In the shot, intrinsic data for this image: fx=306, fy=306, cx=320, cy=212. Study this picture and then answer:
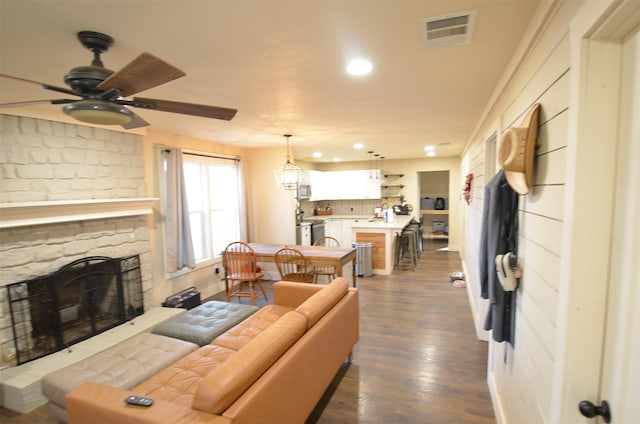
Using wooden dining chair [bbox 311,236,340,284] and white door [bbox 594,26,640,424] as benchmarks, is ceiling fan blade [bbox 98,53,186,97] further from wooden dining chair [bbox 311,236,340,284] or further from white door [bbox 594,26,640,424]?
wooden dining chair [bbox 311,236,340,284]

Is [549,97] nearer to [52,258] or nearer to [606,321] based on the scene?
[606,321]

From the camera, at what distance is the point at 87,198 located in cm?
326

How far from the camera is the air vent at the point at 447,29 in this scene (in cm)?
144

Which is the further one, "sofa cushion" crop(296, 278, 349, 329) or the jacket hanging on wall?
"sofa cushion" crop(296, 278, 349, 329)

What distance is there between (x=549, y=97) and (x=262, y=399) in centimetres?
187

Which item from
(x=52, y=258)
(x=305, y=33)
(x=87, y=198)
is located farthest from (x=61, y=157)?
(x=305, y=33)

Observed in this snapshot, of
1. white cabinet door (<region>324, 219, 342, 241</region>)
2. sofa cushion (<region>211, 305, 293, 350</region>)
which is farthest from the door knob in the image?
white cabinet door (<region>324, 219, 342, 241</region>)

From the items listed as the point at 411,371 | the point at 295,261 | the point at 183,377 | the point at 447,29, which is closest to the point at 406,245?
the point at 295,261

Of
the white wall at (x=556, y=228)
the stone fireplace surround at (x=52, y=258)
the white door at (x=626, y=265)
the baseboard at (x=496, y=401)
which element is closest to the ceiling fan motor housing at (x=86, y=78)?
the stone fireplace surround at (x=52, y=258)

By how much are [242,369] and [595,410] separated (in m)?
1.35

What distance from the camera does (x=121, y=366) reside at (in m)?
2.19

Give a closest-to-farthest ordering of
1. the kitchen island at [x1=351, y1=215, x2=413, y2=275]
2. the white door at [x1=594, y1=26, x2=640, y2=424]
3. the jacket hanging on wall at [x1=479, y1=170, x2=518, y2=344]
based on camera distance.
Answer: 1. the white door at [x1=594, y1=26, x2=640, y2=424]
2. the jacket hanging on wall at [x1=479, y1=170, x2=518, y2=344]
3. the kitchen island at [x1=351, y1=215, x2=413, y2=275]

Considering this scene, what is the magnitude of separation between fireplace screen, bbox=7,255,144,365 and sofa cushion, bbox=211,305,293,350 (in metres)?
1.66

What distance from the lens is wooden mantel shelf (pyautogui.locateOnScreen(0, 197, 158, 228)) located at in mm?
2545
